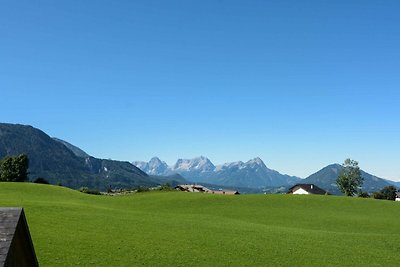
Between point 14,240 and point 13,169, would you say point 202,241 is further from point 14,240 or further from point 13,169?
point 13,169

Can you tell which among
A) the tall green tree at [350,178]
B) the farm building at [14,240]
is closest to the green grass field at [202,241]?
the farm building at [14,240]

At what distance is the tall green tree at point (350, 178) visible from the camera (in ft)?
515

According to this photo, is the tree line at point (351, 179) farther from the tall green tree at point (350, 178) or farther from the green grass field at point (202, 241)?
the green grass field at point (202, 241)

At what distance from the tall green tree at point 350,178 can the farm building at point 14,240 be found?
158 metres

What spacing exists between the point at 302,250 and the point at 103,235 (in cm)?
1954

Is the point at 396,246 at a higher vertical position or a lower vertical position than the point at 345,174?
lower

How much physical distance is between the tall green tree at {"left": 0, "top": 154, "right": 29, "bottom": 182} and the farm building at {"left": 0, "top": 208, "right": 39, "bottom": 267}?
157 m

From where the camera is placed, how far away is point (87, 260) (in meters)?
30.3

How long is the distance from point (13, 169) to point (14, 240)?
527ft

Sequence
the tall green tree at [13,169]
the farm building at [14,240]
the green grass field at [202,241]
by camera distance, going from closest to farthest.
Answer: the farm building at [14,240] < the green grass field at [202,241] < the tall green tree at [13,169]

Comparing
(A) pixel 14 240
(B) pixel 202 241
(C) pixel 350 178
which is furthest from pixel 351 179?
(A) pixel 14 240

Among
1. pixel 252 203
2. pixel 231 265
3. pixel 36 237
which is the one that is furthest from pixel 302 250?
pixel 252 203

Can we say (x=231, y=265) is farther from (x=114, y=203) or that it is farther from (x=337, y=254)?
(x=114, y=203)

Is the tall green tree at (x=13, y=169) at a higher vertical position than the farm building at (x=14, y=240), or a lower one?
higher
